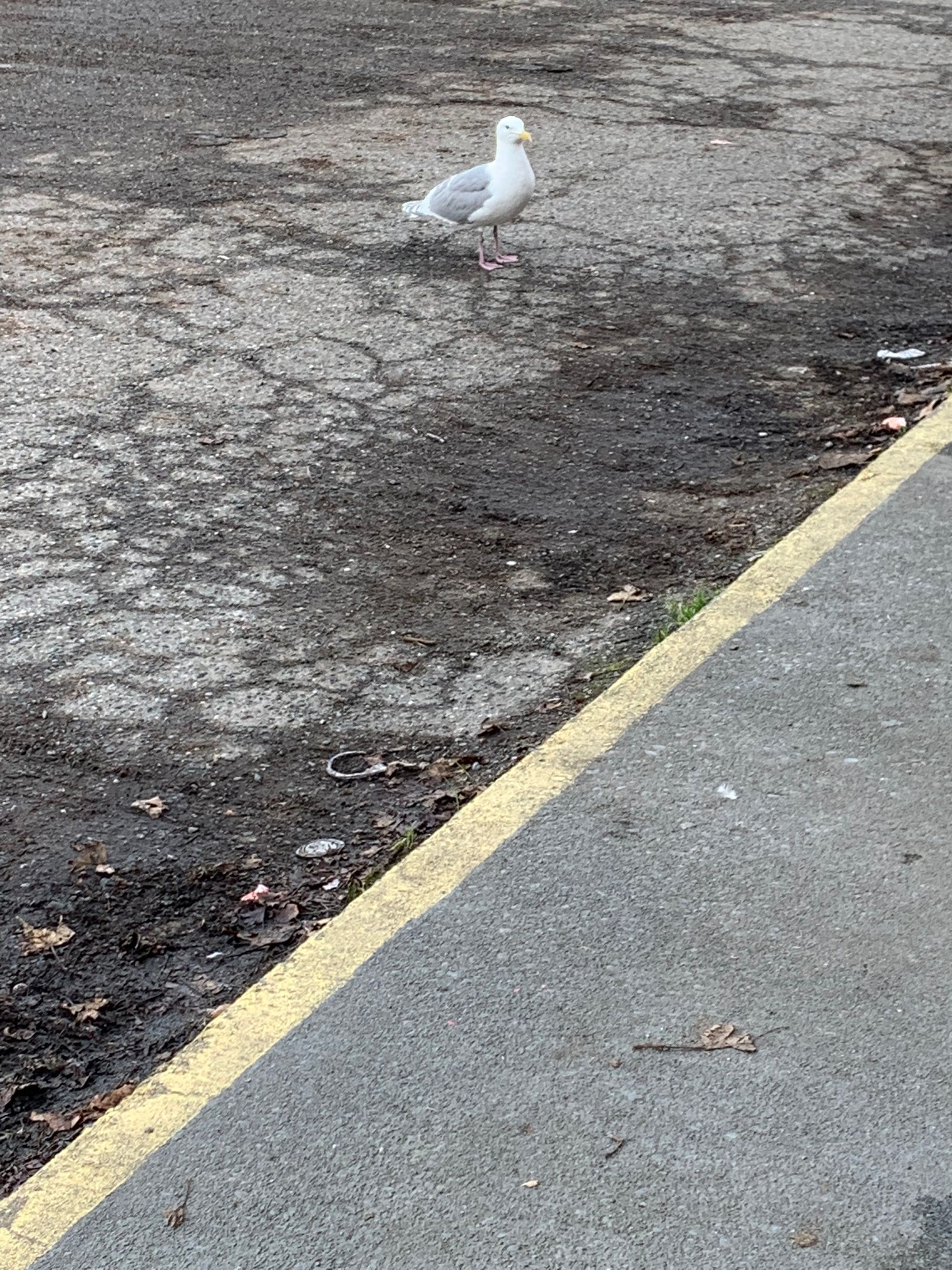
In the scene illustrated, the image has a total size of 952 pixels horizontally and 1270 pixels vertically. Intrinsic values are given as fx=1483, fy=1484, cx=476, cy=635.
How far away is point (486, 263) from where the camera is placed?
6.57 meters

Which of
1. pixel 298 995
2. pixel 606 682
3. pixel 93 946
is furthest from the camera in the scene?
pixel 606 682

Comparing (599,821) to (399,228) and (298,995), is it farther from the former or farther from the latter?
(399,228)

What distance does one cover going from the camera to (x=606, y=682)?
11.9 feet

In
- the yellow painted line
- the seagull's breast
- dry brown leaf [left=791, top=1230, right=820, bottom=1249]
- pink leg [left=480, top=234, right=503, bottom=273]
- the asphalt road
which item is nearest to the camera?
dry brown leaf [left=791, top=1230, right=820, bottom=1249]

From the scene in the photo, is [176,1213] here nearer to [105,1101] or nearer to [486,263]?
[105,1101]

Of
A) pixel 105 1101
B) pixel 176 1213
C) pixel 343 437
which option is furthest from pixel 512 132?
pixel 176 1213

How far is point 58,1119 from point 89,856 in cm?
70

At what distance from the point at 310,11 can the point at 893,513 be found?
981cm

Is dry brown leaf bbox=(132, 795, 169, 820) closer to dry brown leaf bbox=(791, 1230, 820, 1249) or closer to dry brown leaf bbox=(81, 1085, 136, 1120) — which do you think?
dry brown leaf bbox=(81, 1085, 136, 1120)

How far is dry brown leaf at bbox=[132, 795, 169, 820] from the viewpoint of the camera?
317cm

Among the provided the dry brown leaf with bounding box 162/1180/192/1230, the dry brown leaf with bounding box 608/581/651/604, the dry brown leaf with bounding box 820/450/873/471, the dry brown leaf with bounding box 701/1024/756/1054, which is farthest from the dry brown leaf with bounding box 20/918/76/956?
the dry brown leaf with bounding box 820/450/873/471

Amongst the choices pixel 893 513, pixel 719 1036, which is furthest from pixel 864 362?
pixel 719 1036

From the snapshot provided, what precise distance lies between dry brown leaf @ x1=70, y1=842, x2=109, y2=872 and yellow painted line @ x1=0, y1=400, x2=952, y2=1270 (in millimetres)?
526

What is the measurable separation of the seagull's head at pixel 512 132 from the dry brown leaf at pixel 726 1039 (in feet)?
15.1
